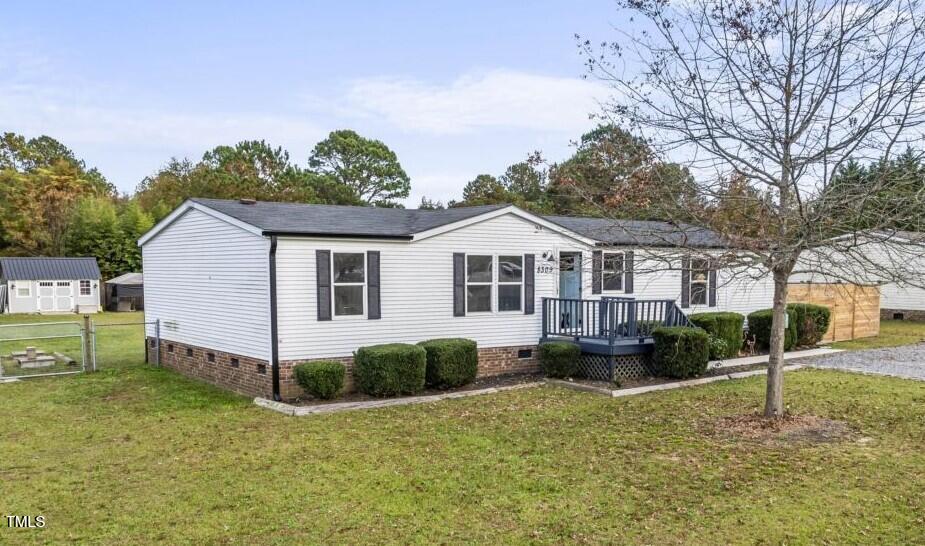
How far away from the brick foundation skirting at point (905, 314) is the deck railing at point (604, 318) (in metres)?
16.4

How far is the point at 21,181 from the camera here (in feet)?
118

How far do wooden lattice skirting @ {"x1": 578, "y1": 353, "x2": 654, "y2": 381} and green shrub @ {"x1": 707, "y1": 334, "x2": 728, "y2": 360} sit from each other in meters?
1.77

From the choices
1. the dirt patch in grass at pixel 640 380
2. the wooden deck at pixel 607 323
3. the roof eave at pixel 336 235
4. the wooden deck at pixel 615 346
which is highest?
the roof eave at pixel 336 235

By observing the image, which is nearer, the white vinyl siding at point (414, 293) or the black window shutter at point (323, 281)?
the white vinyl siding at point (414, 293)

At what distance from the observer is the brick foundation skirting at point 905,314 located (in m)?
23.4

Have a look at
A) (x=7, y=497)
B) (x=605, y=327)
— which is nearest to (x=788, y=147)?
(x=605, y=327)

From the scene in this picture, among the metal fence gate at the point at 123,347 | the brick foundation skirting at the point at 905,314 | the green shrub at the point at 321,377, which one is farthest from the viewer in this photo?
the brick foundation skirting at the point at 905,314

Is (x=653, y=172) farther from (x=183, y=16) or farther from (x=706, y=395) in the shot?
(x=183, y=16)

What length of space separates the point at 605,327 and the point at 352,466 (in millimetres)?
6791

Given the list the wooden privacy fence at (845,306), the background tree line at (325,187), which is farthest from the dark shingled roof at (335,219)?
the wooden privacy fence at (845,306)

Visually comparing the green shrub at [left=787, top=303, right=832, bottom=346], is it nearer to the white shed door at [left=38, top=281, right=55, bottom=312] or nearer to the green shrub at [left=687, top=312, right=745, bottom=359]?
the green shrub at [left=687, top=312, right=745, bottom=359]

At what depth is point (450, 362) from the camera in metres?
10.5

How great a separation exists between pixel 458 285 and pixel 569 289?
334 centimetres

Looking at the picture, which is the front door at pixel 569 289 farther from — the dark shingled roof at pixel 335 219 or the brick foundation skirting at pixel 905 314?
the brick foundation skirting at pixel 905 314
